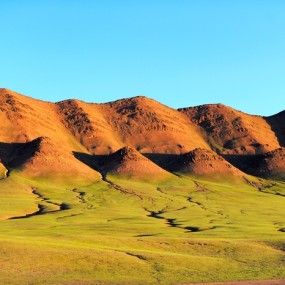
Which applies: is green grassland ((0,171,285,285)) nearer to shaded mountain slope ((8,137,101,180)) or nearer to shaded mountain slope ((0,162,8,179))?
shaded mountain slope ((0,162,8,179))

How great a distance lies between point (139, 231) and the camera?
77.4m

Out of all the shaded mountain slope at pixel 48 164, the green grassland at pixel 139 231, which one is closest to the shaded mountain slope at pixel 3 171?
the green grassland at pixel 139 231

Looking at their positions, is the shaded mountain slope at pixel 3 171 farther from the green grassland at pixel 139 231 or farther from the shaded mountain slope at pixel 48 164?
the shaded mountain slope at pixel 48 164

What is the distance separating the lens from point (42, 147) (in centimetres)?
19675

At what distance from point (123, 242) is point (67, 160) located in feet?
469

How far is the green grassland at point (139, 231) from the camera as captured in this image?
39.4 m

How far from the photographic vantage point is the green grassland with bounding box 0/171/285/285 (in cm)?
3938

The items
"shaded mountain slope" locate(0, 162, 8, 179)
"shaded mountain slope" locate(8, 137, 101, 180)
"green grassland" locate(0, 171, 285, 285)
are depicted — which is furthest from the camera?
"shaded mountain slope" locate(8, 137, 101, 180)

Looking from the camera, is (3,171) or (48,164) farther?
(48,164)

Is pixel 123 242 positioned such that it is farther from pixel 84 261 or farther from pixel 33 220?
pixel 33 220

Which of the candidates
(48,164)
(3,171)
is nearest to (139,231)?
(3,171)

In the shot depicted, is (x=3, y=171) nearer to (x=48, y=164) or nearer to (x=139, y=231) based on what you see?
(x=48, y=164)

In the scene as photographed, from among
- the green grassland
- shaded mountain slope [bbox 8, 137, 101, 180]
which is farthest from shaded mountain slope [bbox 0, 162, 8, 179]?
shaded mountain slope [bbox 8, 137, 101, 180]

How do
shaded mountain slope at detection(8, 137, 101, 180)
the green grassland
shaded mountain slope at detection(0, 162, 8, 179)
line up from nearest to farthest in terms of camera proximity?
1. the green grassland
2. shaded mountain slope at detection(0, 162, 8, 179)
3. shaded mountain slope at detection(8, 137, 101, 180)
